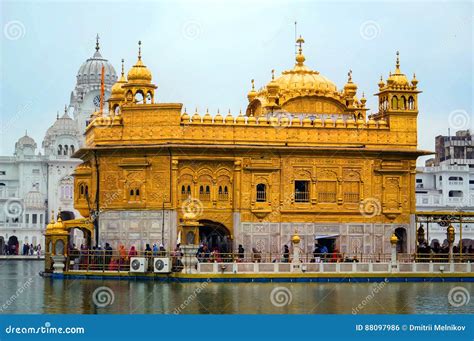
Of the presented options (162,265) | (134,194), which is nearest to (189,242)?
(162,265)

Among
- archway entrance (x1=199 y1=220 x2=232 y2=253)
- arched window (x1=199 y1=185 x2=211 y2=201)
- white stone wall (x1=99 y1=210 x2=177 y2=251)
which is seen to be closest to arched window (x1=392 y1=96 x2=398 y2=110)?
arched window (x1=199 y1=185 x2=211 y2=201)

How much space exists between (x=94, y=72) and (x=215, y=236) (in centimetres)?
4991

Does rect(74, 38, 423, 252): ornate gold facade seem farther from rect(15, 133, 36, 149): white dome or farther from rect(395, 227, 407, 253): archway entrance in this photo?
rect(15, 133, 36, 149): white dome

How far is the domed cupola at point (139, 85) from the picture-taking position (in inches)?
1757

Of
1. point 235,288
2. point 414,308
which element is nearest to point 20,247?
point 235,288

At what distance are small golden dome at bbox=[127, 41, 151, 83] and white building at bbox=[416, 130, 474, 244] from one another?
129 feet

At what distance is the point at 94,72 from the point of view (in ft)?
315

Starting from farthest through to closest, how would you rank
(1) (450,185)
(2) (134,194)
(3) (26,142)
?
(3) (26,142) < (1) (450,185) < (2) (134,194)

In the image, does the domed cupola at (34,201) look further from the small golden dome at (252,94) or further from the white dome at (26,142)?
the small golden dome at (252,94)

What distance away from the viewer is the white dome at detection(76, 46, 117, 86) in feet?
313

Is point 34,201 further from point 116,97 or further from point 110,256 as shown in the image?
point 110,256

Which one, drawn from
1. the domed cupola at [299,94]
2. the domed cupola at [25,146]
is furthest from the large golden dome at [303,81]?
the domed cupola at [25,146]

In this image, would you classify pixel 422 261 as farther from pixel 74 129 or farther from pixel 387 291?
pixel 74 129

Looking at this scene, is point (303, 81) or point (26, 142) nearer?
point (303, 81)
